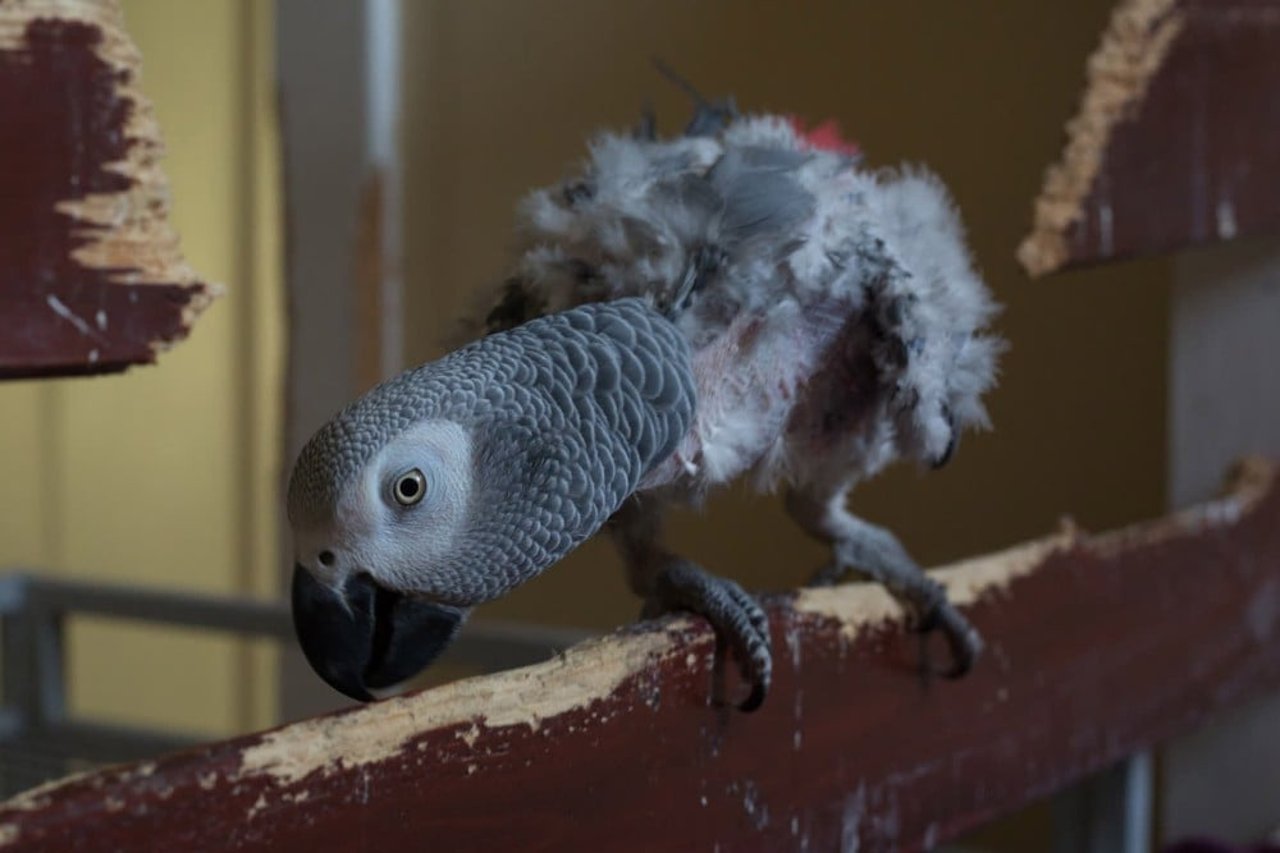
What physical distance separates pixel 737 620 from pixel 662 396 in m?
0.13

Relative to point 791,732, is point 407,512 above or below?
above

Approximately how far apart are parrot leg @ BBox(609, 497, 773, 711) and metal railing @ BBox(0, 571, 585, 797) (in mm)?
639

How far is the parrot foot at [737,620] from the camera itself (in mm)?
652

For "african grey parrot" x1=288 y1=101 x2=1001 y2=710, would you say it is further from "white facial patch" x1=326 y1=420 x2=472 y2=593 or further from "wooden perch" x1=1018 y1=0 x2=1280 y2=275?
"wooden perch" x1=1018 y1=0 x2=1280 y2=275

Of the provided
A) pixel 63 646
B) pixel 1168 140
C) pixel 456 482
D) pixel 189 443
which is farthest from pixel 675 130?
pixel 189 443


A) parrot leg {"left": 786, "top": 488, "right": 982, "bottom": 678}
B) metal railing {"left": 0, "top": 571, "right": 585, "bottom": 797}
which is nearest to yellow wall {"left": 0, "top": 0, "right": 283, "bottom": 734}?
metal railing {"left": 0, "top": 571, "right": 585, "bottom": 797}

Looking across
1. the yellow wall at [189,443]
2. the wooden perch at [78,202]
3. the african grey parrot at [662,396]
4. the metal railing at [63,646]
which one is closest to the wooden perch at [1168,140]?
the african grey parrot at [662,396]

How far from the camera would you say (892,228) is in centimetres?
71

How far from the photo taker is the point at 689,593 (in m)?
0.69

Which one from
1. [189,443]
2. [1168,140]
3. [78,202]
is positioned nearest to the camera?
[78,202]

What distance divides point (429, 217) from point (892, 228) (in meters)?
0.88

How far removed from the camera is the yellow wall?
1.77m

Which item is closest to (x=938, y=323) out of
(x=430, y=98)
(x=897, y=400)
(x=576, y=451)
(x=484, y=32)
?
(x=897, y=400)

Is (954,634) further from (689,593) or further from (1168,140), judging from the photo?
(1168,140)
